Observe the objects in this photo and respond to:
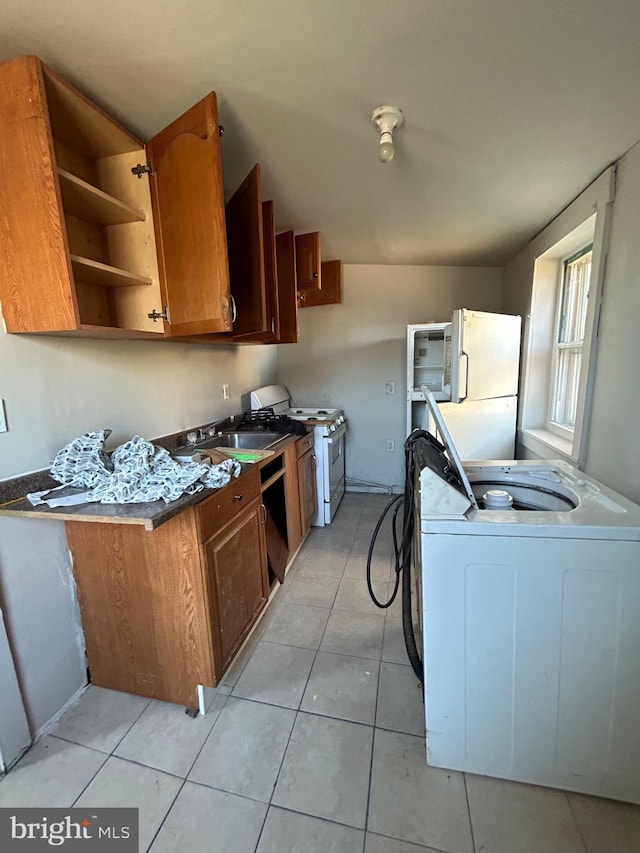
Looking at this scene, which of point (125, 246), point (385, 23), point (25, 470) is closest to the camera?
point (385, 23)

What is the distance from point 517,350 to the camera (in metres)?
2.56

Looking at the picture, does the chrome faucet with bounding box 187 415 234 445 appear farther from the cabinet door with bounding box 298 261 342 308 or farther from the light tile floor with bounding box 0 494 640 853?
the cabinet door with bounding box 298 261 342 308

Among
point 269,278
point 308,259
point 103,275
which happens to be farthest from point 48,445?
point 308,259

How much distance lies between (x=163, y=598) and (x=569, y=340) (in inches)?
108

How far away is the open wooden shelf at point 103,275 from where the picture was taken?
50.6 inches

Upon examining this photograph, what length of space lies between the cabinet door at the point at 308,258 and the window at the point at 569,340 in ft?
5.37

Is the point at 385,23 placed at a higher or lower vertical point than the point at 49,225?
higher

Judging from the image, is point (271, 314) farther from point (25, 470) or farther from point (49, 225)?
point (25, 470)

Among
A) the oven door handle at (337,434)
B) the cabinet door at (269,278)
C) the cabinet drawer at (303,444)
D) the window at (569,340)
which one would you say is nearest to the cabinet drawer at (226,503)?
the cabinet drawer at (303,444)

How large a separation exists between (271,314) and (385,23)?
1.31 m

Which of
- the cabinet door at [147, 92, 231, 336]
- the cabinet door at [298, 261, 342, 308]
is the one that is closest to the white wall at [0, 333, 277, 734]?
the cabinet door at [147, 92, 231, 336]

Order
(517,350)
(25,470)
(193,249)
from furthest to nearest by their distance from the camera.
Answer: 1. (517,350)
2. (193,249)
3. (25,470)

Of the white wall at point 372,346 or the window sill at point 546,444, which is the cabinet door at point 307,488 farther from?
the window sill at point 546,444

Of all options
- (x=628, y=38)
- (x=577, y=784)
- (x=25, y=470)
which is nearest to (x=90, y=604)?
(x=25, y=470)
